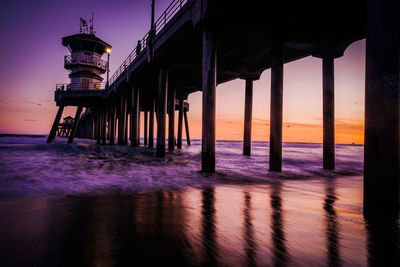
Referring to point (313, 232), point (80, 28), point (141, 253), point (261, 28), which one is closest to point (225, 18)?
point (261, 28)

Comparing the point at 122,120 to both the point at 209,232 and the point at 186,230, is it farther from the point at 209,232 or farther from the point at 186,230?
the point at 209,232

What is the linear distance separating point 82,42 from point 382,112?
134 ft

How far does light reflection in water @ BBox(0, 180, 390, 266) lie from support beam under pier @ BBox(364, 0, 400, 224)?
0.40 meters

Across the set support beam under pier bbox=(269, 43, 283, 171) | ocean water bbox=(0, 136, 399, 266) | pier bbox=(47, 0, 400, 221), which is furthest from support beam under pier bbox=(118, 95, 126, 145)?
ocean water bbox=(0, 136, 399, 266)

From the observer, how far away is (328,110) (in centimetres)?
938

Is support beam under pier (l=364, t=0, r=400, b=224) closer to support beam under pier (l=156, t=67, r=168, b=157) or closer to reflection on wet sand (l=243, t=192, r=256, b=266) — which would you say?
reflection on wet sand (l=243, t=192, r=256, b=266)

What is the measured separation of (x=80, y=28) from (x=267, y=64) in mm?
40355

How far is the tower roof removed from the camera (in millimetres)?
Answer: 33750

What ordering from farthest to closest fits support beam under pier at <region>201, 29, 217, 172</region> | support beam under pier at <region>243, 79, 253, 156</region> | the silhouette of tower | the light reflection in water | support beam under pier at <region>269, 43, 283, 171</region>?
the silhouette of tower → support beam under pier at <region>243, 79, 253, 156</region> → support beam under pier at <region>269, 43, 283, 171</region> → support beam under pier at <region>201, 29, 217, 172</region> → the light reflection in water

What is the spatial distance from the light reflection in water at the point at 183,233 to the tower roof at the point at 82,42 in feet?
124

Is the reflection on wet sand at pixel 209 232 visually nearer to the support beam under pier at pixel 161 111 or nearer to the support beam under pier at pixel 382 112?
the support beam under pier at pixel 382 112

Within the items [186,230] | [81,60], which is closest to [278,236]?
[186,230]

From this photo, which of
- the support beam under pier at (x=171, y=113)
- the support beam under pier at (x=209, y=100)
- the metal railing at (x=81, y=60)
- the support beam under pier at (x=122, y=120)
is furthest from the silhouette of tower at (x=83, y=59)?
the support beam under pier at (x=209, y=100)

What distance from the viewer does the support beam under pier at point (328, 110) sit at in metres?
9.34
